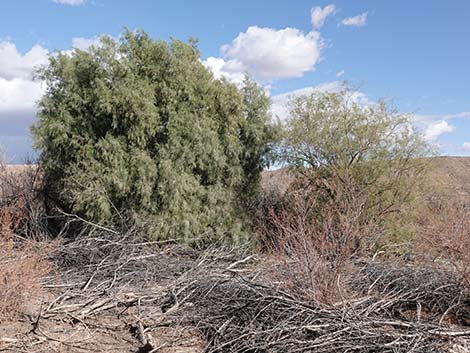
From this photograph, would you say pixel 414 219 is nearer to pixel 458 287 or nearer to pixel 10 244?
pixel 458 287

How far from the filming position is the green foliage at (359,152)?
43.9 feet

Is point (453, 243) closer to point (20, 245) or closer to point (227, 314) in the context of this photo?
point (227, 314)

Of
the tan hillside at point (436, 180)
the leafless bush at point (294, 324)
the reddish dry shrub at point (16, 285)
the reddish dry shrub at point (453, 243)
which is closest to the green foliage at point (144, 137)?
the tan hillside at point (436, 180)

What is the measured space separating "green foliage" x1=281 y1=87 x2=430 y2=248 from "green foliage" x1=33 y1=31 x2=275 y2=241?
7.83ft

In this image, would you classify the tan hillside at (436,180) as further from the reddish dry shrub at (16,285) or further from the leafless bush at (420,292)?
the reddish dry shrub at (16,285)

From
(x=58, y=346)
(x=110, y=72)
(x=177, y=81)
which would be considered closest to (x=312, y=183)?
(x=177, y=81)

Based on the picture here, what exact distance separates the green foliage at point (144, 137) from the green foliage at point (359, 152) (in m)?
2.39

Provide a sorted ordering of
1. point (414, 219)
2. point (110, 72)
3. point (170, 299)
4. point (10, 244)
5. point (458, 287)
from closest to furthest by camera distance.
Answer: point (458, 287) < point (170, 299) < point (10, 244) < point (110, 72) < point (414, 219)

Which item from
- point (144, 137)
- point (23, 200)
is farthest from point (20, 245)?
point (144, 137)

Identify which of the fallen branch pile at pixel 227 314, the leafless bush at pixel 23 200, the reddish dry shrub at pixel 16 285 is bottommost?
A: the fallen branch pile at pixel 227 314

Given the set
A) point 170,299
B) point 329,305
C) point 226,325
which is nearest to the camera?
point 329,305

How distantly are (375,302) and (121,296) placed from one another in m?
4.24

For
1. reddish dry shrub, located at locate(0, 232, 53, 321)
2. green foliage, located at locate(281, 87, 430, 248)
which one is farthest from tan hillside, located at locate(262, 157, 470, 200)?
reddish dry shrub, located at locate(0, 232, 53, 321)

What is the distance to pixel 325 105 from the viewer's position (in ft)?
45.7
